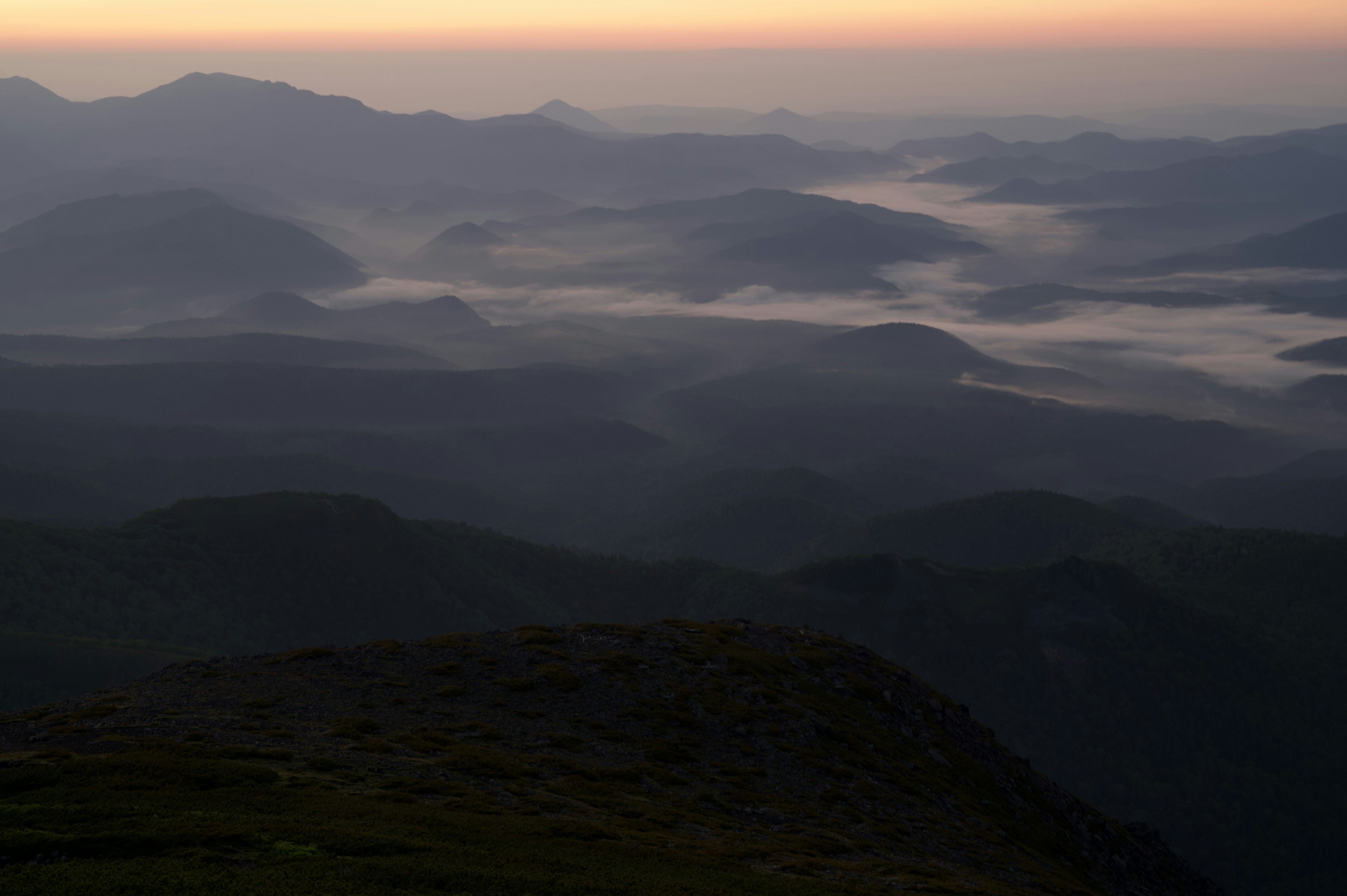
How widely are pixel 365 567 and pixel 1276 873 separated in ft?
563

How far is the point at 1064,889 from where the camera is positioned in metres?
47.0

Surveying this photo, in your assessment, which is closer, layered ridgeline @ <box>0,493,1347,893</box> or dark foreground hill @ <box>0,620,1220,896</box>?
dark foreground hill @ <box>0,620,1220,896</box>

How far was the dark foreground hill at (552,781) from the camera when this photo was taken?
27.2 metres

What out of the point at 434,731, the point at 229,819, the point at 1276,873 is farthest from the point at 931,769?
the point at 1276,873

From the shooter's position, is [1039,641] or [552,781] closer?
[552,781]

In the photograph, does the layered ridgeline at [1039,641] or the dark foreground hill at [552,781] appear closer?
the dark foreground hill at [552,781]

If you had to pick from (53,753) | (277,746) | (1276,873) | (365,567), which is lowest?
(1276,873)

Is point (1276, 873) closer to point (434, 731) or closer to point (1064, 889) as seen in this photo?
point (1064, 889)

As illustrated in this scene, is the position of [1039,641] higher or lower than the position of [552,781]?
lower

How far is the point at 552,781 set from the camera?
4081cm

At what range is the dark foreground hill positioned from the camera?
27.2 meters

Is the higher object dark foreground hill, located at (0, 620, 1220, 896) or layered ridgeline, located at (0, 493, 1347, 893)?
dark foreground hill, located at (0, 620, 1220, 896)

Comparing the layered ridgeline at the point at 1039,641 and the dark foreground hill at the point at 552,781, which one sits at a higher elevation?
the dark foreground hill at the point at 552,781

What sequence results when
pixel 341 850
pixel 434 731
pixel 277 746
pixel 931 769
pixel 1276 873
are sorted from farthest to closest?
1. pixel 1276 873
2. pixel 931 769
3. pixel 434 731
4. pixel 277 746
5. pixel 341 850
